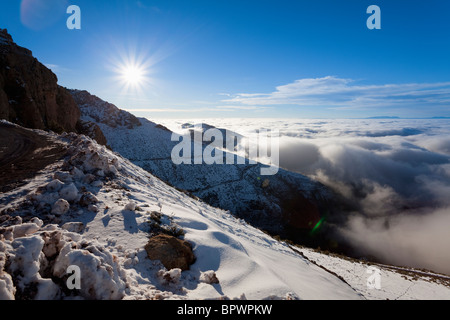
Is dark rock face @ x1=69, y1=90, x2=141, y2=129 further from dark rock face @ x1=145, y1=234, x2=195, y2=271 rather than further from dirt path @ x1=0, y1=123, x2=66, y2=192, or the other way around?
dark rock face @ x1=145, y1=234, x2=195, y2=271

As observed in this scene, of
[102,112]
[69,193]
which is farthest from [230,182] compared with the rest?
[102,112]

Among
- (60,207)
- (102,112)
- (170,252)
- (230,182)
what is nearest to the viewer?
(170,252)

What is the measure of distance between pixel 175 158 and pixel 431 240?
98296 millimetres

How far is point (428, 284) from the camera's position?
1758 cm

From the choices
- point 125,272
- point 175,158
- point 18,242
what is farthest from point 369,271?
point 175,158

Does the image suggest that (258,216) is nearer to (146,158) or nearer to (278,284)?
(146,158)

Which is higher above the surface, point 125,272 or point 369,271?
point 125,272

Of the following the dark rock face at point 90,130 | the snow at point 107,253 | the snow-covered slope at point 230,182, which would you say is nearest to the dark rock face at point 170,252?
the snow at point 107,253

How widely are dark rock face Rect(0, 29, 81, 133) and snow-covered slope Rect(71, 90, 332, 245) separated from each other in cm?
1956

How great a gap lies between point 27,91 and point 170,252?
32.3m

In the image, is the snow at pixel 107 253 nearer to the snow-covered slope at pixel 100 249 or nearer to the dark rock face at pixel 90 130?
the snow-covered slope at pixel 100 249

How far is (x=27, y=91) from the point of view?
24.3m

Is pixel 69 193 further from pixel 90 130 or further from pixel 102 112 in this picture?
pixel 102 112

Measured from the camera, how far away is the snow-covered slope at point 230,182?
144ft
